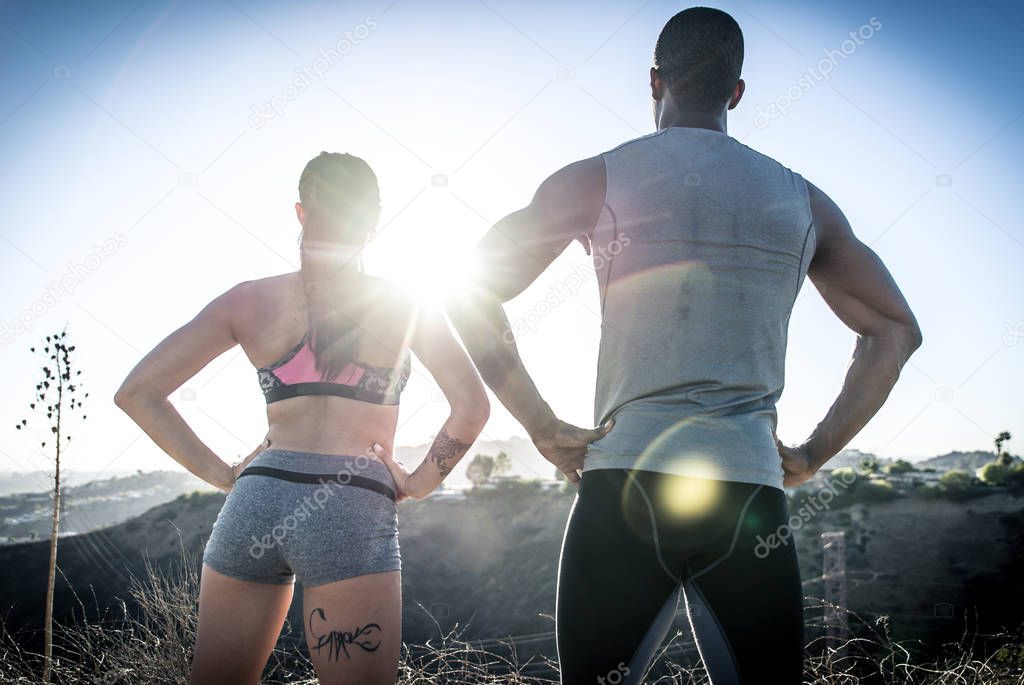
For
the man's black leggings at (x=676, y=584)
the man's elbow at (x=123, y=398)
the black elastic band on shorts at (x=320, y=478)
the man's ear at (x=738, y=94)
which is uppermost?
the man's ear at (x=738, y=94)

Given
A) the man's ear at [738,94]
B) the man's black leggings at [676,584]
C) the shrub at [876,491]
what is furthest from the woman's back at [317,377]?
the shrub at [876,491]

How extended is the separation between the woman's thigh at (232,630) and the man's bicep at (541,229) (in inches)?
40.4

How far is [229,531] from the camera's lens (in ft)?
5.73

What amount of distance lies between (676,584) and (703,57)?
4.08 ft

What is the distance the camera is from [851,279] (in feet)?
5.84

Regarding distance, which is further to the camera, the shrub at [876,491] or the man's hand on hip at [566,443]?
the shrub at [876,491]

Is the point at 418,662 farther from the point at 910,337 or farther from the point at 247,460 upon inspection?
the point at 910,337

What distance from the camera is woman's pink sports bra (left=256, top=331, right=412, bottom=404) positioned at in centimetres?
187

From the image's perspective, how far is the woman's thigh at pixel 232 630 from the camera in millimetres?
1711

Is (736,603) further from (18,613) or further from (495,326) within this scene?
(18,613)

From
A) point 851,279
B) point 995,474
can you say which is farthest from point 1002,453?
point 851,279

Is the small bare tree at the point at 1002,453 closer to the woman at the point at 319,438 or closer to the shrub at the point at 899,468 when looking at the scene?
the shrub at the point at 899,468

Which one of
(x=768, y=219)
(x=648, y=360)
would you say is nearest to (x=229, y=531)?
(x=648, y=360)

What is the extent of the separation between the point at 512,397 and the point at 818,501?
3.51m
